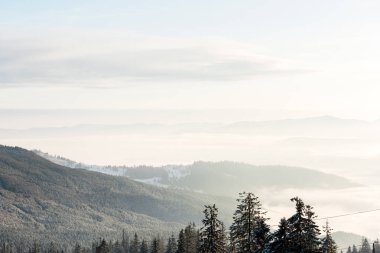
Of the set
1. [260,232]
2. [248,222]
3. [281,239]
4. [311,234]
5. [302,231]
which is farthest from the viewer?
[248,222]

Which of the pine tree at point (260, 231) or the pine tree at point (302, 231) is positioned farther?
the pine tree at point (260, 231)

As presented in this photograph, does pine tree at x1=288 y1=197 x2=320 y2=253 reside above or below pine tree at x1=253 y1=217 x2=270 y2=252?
below

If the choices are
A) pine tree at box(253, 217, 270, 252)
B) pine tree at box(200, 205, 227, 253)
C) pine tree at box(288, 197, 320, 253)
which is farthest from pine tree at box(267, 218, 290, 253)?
pine tree at box(200, 205, 227, 253)

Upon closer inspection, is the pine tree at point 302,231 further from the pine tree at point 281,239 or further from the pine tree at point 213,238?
the pine tree at point 213,238

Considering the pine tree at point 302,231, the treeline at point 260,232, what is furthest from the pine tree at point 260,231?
the pine tree at point 302,231

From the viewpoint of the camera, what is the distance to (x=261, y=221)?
3339 inches

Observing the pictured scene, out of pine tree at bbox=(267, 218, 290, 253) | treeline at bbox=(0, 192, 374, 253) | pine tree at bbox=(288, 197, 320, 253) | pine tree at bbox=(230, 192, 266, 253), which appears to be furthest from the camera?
pine tree at bbox=(230, 192, 266, 253)

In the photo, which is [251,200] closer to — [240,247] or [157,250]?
[240,247]

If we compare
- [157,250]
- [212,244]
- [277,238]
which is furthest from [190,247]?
[277,238]

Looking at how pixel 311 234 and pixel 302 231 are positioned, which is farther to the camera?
pixel 302 231

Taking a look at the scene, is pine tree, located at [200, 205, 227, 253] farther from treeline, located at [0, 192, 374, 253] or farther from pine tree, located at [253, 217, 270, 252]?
pine tree, located at [253, 217, 270, 252]

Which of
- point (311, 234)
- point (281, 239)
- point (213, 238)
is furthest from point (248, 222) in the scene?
point (311, 234)

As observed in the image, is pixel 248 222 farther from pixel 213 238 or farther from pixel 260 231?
pixel 213 238

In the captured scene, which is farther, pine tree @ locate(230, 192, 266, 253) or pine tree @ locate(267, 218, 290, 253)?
pine tree @ locate(230, 192, 266, 253)
